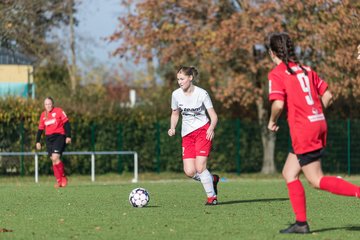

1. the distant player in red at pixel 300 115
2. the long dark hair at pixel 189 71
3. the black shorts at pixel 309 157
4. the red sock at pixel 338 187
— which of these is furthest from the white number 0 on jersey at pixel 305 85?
the long dark hair at pixel 189 71

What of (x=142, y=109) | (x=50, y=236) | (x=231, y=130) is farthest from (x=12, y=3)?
(x=50, y=236)

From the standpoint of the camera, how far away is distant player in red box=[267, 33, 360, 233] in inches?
397

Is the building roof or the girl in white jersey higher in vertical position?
the building roof

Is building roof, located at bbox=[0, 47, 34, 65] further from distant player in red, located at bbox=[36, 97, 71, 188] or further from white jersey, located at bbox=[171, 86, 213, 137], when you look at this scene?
white jersey, located at bbox=[171, 86, 213, 137]

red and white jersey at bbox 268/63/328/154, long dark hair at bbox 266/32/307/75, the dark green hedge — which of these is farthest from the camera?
the dark green hedge

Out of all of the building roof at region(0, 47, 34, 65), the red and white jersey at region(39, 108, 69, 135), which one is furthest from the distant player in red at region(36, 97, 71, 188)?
the building roof at region(0, 47, 34, 65)

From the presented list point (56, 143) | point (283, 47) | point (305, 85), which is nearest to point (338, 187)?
point (305, 85)

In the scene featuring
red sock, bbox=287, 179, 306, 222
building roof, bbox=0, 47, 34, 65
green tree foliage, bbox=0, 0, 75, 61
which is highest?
green tree foliage, bbox=0, 0, 75, 61

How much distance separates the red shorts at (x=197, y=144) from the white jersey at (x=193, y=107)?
0.07 metres

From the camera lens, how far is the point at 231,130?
3650 cm

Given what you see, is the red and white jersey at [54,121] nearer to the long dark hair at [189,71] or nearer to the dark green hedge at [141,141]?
the long dark hair at [189,71]

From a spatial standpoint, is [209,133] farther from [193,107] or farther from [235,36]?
[235,36]

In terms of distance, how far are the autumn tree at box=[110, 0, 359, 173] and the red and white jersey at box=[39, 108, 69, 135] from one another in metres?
12.7

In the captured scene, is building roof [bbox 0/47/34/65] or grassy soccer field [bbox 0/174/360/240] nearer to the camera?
grassy soccer field [bbox 0/174/360/240]
